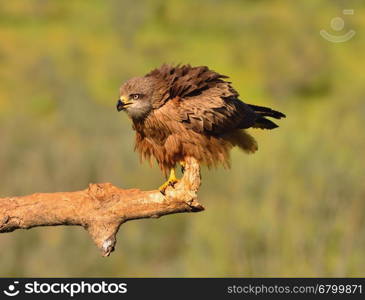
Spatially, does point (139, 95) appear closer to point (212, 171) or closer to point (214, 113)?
point (214, 113)

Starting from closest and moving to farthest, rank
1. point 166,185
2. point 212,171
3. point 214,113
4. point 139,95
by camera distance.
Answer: point 166,185, point 139,95, point 214,113, point 212,171

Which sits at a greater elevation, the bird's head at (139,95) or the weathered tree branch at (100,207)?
the bird's head at (139,95)

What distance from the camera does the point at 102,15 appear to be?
328 feet

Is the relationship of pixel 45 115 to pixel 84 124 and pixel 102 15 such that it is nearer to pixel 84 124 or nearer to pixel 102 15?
pixel 84 124

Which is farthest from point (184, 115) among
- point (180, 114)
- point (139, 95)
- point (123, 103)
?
point (123, 103)

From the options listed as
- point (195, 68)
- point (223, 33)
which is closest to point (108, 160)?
point (195, 68)

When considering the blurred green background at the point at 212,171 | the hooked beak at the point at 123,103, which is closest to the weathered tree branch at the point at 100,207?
the hooked beak at the point at 123,103

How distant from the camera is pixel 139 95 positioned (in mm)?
10117

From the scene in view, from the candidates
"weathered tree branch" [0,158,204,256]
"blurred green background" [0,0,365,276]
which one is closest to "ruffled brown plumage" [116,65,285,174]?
"weathered tree branch" [0,158,204,256]

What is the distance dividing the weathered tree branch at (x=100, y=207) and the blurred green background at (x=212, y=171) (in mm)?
20971

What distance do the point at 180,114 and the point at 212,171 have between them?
2664cm

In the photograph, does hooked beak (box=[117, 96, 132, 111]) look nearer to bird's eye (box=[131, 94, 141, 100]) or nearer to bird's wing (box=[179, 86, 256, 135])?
bird's eye (box=[131, 94, 141, 100])

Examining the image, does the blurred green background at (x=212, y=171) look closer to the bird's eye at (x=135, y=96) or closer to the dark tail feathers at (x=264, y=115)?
the dark tail feathers at (x=264, y=115)

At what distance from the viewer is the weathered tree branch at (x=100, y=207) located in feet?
31.8
